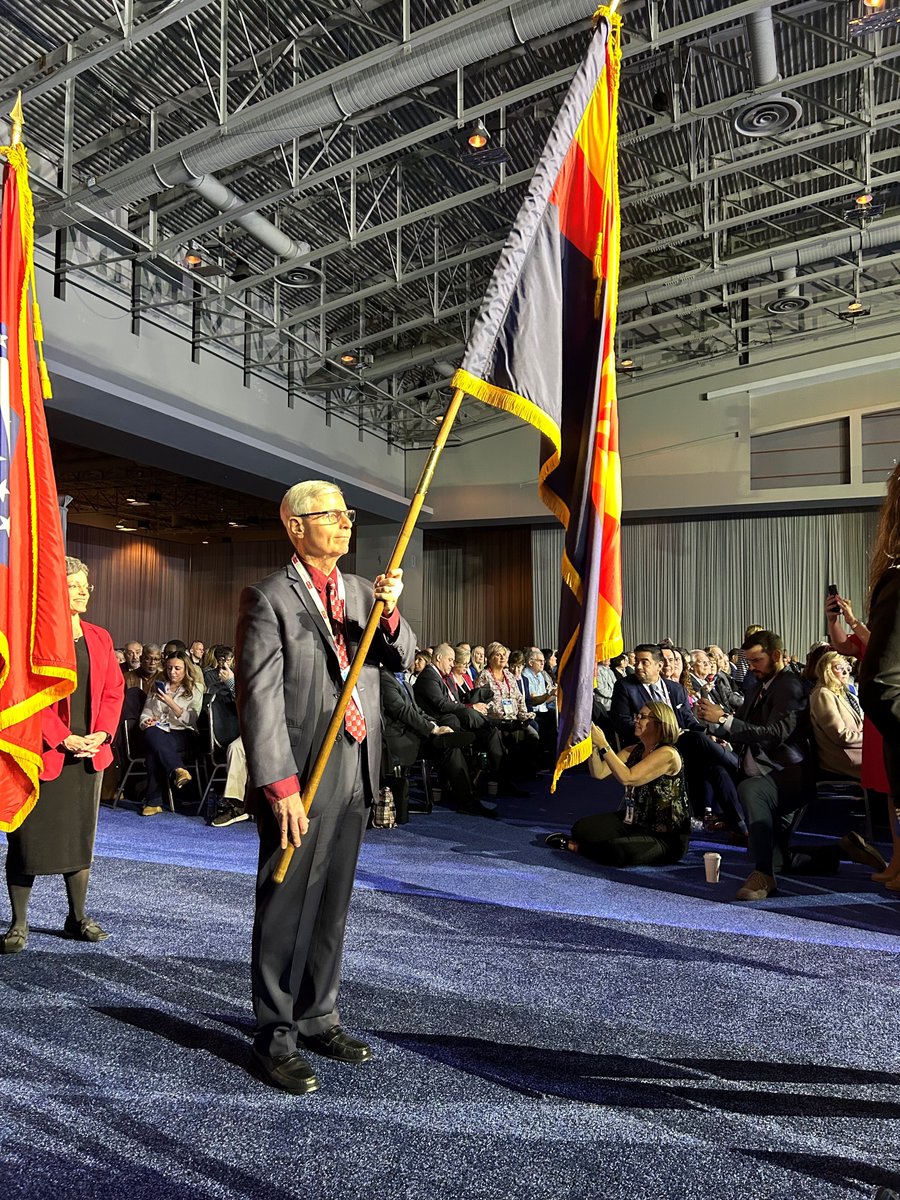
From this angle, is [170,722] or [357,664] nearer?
[357,664]

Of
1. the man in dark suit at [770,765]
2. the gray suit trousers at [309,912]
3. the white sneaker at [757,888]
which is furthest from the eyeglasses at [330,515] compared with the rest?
the white sneaker at [757,888]

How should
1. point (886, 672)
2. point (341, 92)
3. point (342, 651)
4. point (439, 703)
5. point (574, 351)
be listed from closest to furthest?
point (886, 672) → point (342, 651) → point (574, 351) → point (439, 703) → point (341, 92)

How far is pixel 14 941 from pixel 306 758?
6.07ft

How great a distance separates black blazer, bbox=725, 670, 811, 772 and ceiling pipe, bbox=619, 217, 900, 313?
9653 mm

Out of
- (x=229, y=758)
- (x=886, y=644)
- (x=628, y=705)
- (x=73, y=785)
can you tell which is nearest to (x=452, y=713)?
(x=628, y=705)

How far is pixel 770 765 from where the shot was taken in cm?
504

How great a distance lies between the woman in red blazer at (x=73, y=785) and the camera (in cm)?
350

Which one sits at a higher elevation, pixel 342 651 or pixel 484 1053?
pixel 342 651

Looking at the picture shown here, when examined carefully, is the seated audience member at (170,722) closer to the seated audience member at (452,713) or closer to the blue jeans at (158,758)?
the blue jeans at (158,758)

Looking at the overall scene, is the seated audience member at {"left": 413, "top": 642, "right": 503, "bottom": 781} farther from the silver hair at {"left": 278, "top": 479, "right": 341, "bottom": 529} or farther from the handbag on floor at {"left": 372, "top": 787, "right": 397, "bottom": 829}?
the silver hair at {"left": 278, "top": 479, "right": 341, "bottom": 529}

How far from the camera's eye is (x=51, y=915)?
4152mm

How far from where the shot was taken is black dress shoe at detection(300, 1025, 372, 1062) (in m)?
2.57

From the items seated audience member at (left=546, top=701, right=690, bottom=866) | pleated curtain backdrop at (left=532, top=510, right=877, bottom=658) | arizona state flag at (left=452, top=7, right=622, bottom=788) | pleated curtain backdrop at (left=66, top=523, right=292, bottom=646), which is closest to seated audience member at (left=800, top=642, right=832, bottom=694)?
seated audience member at (left=546, top=701, right=690, bottom=866)

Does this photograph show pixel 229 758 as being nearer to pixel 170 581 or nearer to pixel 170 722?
pixel 170 722
